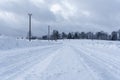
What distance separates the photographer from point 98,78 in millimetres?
8984

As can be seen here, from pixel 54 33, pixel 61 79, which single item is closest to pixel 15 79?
pixel 61 79

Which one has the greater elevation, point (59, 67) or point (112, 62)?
point (59, 67)

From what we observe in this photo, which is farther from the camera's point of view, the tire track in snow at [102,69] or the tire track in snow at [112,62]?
the tire track in snow at [112,62]

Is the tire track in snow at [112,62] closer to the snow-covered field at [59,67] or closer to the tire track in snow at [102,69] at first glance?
the snow-covered field at [59,67]

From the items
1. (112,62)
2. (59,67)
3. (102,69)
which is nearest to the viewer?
(102,69)

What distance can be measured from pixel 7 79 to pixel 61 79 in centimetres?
199

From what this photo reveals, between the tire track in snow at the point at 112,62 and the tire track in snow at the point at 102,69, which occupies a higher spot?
the tire track in snow at the point at 102,69

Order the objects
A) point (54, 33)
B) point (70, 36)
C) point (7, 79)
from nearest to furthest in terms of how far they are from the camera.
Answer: point (7, 79), point (54, 33), point (70, 36)

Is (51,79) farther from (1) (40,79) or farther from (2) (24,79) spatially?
(2) (24,79)

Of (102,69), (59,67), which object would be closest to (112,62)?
(102,69)

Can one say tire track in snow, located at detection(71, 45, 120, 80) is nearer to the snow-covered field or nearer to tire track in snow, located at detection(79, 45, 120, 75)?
the snow-covered field

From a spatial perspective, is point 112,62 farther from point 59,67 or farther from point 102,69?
point 59,67

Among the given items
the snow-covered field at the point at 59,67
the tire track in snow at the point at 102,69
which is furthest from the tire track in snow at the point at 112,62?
the tire track in snow at the point at 102,69

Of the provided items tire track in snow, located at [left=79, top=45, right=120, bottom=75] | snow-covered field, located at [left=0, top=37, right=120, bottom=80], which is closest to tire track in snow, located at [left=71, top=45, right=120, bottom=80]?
snow-covered field, located at [left=0, top=37, right=120, bottom=80]
